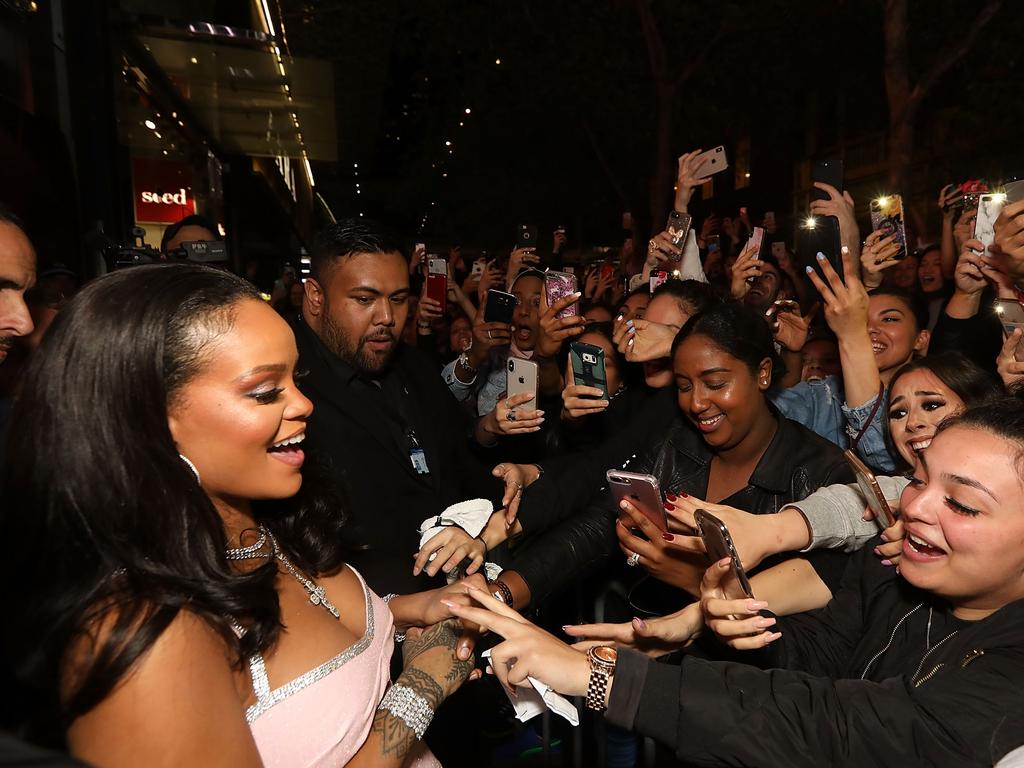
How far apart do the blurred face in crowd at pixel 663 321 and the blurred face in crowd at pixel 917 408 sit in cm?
120

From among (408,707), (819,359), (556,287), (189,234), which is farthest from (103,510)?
(819,359)

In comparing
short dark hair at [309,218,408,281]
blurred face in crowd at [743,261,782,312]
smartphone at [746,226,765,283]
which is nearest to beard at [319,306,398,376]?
short dark hair at [309,218,408,281]

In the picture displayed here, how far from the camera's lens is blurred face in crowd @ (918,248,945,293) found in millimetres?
6738

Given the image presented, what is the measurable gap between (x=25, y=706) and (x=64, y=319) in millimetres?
705

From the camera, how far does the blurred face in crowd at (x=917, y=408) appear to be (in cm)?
292

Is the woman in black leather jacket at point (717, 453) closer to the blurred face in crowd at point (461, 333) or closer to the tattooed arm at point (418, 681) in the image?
the tattooed arm at point (418, 681)

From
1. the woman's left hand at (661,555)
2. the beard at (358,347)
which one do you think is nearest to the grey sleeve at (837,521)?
the woman's left hand at (661,555)

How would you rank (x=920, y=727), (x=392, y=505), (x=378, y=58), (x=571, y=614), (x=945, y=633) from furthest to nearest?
1. (x=378, y=58)
2. (x=571, y=614)
3. (x=392, y=505)
4. (x=945, y=633)
5. (x=920, y=727)

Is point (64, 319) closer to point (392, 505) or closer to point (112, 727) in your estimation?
point (112, 727)

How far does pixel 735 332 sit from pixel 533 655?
5.90ft

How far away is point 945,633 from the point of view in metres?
1.93

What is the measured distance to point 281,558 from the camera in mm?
1991

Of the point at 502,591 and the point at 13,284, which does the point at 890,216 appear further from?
the point at 13,284

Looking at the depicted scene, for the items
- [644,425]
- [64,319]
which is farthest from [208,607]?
[644,425]
